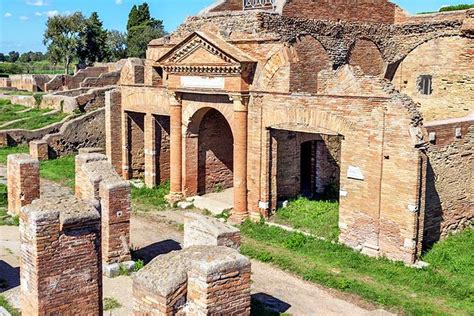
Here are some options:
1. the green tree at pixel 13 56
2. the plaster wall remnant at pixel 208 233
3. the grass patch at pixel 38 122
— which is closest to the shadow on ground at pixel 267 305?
the plaster wall remnant at pixel 208 233


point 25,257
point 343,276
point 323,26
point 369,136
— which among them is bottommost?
point 343,276

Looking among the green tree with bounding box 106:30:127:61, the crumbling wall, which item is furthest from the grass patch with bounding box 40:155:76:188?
the green tree with bounding box 106:30:127:61

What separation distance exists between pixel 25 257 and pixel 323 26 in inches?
543

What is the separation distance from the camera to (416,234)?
1405 cm

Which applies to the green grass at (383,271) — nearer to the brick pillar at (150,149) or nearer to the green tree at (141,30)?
the brick pillar at (150,149)

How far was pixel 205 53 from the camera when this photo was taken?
18.5 metres

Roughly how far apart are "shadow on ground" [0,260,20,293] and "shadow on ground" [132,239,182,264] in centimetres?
296

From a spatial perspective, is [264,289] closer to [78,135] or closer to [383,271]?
[383,271]

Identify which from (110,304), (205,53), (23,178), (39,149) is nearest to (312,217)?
(205,53)

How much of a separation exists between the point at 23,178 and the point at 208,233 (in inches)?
302

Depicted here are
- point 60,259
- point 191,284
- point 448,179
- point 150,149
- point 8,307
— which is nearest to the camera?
point 191,284

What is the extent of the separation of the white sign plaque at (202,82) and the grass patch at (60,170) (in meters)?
6.50

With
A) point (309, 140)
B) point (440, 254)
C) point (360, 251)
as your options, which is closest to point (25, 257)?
point (360, 251)

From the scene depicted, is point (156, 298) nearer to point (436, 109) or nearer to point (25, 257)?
point (25, 257)
